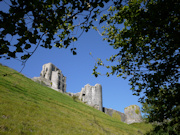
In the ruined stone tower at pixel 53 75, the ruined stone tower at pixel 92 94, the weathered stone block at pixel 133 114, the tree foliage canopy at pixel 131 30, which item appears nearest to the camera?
the tree foliage canopy at pixel 131 30

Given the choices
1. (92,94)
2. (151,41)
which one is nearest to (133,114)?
(92,94)

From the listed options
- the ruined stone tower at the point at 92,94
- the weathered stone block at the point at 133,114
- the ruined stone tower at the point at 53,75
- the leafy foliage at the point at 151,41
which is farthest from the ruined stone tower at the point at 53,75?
the leafy foliage at the point at 151,41

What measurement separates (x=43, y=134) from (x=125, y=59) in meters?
8.60

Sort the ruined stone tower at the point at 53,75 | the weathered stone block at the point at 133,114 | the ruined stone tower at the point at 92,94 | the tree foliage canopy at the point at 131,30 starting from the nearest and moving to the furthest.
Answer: the tree foliage canopy at the point at 131,30 < the weathered stone block at the point at 133,114 < the ruined stone tower at the point at 92,94 < the ruined stone tower at the point at 53,75

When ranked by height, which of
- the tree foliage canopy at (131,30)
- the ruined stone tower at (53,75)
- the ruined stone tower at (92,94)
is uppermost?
the ruined stone tower at (53,75)

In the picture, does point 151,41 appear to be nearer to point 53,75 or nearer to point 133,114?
point 133,114

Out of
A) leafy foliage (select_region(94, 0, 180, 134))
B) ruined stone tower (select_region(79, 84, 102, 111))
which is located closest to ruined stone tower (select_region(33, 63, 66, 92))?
ruined stone tower (select_region(79, 84, 102, 111))

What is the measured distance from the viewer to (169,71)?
8.29 metres

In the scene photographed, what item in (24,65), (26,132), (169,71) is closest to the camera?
(24,65)

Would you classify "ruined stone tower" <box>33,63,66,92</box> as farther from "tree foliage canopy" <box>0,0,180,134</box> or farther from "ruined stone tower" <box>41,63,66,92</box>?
"tree foliage canopy" <box>0,0,180,134</box>

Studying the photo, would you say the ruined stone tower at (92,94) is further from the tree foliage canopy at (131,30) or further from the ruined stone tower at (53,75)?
the tree foliage canopy at (131,30)

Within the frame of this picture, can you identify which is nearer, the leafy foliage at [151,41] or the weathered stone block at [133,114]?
the leafy foliage at [151,41]

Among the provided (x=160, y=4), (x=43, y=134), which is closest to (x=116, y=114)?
(x=43, y=134)

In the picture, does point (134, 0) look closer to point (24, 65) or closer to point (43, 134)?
point (24, 65)
